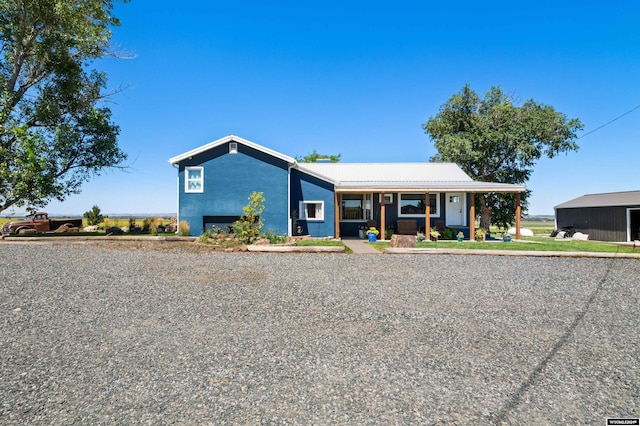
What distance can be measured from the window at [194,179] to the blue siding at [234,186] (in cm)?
19

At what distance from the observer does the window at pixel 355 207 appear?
18.4 m

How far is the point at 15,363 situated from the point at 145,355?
121cm

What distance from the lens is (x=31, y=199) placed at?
1686 cm

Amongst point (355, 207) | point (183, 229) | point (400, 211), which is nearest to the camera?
point (183, 229)

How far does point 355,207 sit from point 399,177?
12.4ft

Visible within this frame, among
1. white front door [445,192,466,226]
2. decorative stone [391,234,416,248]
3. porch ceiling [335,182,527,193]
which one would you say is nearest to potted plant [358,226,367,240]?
porch ceiling [335,182,527,193]

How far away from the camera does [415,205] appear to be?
731 inches

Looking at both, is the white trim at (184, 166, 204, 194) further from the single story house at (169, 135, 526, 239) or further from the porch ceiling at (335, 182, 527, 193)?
the porch ceiling at (335, 182, 527, 193)

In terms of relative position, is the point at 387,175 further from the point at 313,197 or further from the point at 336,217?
the point at 313,197

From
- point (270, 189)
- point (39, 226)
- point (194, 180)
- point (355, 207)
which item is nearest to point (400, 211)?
point (355, 207)

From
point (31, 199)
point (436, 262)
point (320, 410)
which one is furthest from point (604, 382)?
point (31, 199)

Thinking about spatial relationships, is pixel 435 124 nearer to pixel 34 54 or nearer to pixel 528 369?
pixel 34 54

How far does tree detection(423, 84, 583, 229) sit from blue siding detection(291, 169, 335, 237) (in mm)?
13712

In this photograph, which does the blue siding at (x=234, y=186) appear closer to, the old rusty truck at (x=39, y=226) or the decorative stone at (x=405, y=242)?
the decorative stone at (x=405, y=242)
